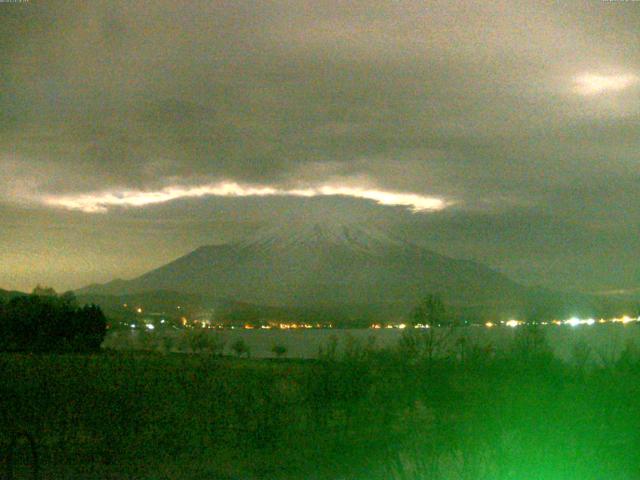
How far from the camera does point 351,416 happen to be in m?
18.1

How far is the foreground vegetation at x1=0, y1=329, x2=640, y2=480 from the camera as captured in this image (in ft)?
34.9

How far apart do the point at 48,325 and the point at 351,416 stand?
39824 millimetres

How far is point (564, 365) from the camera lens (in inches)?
667

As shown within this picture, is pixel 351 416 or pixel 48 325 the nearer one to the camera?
pixel 351 416

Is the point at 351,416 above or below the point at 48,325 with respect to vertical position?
below

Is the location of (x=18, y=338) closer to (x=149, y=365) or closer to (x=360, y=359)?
(x=149, y=365)

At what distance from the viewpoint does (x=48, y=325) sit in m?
53.6

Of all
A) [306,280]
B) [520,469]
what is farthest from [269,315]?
[520,469]

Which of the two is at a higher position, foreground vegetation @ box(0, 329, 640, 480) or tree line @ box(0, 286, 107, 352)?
tree line @ box(0, 286, 107, 352)

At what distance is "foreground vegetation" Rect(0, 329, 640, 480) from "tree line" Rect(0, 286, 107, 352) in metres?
26.0

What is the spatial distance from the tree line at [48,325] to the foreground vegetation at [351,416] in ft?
85.3

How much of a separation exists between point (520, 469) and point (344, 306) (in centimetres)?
11549

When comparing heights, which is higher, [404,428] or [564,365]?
[564,365]

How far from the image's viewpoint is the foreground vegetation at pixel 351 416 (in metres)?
10.6
